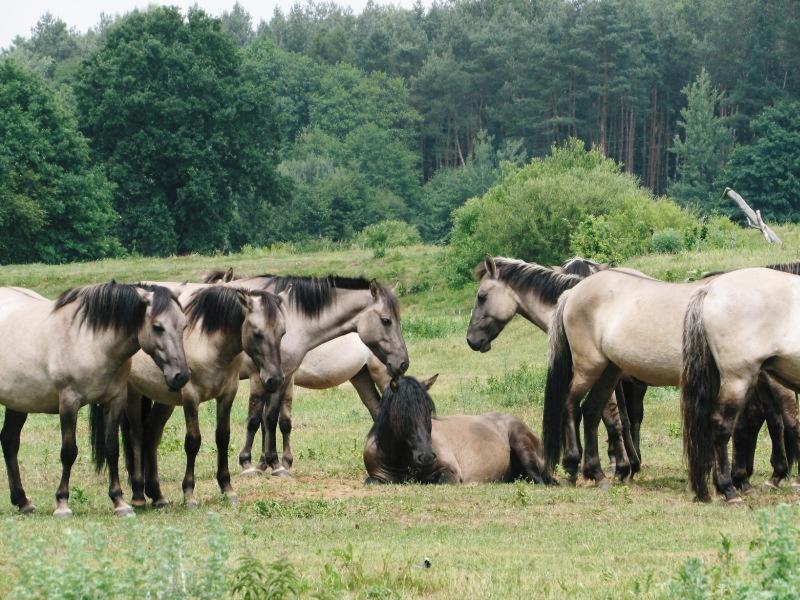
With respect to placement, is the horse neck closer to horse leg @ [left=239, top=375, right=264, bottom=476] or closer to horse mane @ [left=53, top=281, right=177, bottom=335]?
horse leg @ [left=239, top=375, right=264, bottom=476]

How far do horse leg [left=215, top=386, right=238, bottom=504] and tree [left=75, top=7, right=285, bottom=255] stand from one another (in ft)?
153

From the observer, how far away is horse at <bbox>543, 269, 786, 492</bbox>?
38.3ft

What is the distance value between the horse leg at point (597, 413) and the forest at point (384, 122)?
20084 millimetres

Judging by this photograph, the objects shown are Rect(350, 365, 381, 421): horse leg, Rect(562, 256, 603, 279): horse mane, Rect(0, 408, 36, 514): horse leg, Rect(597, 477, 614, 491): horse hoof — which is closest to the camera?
Rect(0, 408, 36, 514): horse leg

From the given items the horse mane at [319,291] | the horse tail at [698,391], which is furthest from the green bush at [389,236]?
the horse tail at [698,391]

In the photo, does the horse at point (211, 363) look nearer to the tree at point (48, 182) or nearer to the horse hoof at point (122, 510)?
the horse hoof at point (122, 510)

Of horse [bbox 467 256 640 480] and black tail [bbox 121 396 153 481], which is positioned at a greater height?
horse [bbox 467 256 640 480]

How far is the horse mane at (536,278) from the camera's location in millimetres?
13555

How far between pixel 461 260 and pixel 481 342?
27.9m

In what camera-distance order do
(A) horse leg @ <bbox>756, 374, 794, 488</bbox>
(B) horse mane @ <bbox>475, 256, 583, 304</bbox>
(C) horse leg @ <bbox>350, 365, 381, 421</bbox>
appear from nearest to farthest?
1. (A) horse leg @ <bbox>756, 374, 794, 488</bbox>
2. (B) horse mane @ <bbox>475, 256, 583, 304</bbox>
3. (C) horse leg @ <bbox>350, 365, 381, 421</bbox>

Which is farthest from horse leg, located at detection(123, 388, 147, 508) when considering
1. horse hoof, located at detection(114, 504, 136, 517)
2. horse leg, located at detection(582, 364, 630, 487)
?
horse leg, located at detection(582, 364, 630, 487)

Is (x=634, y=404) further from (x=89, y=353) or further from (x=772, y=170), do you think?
(x=772, y=170)

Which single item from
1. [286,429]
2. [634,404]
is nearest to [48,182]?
[286,429]

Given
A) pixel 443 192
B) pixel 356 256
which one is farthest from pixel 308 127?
pixel 356 256
